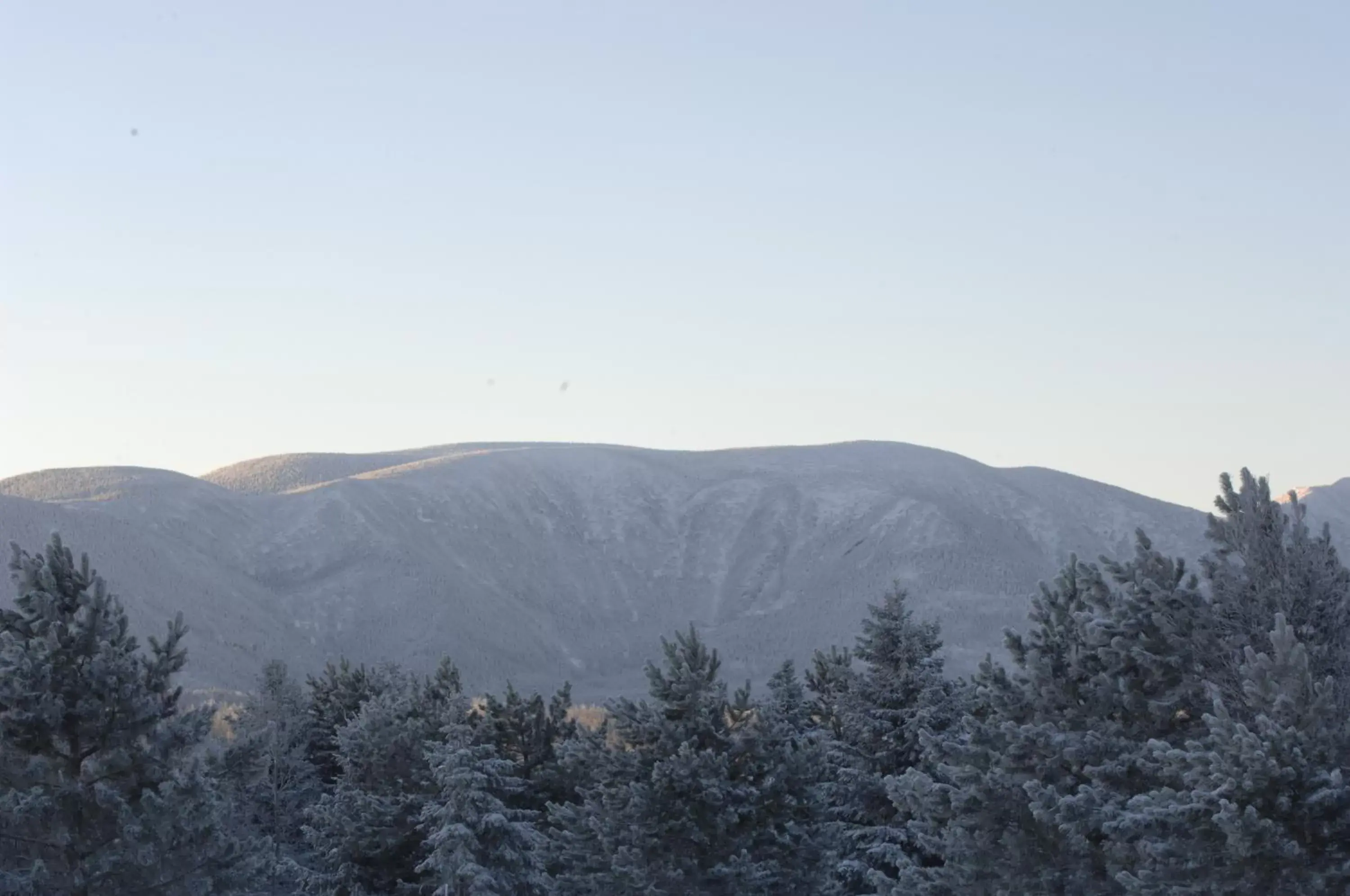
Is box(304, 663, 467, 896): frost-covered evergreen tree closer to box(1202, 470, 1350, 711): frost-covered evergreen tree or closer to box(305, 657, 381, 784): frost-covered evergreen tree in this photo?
box(305, 657, 381, 784): frost-covered evergreen tree

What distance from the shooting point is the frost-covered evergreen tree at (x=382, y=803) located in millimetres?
32781

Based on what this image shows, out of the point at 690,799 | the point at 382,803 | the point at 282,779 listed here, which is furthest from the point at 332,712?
the point at 690,799

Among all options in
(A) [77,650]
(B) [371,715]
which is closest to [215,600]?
(B) [371,715]

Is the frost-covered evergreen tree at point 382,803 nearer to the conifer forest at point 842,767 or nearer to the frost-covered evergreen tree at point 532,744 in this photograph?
the conifer forest at point 842,767

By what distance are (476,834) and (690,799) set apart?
6.09 m

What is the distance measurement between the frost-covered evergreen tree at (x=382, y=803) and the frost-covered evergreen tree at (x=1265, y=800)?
1844 cm

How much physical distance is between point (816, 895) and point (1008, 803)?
8929 mm

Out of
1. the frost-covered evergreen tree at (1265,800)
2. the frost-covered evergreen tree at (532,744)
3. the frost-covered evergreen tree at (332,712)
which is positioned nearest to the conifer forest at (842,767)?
the frost-covered evergreen tree at (1265,800)

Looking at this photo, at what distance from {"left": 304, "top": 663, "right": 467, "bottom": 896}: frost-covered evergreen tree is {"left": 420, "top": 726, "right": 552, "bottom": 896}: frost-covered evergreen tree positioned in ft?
2.62

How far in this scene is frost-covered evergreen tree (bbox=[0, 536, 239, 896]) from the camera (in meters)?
19.3

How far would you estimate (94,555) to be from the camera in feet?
608

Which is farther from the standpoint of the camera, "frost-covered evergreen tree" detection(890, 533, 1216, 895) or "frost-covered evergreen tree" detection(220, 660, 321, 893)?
"frost-covered evergreen tree" detection(220, 660, 321, 893)

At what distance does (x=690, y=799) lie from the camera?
26406mm

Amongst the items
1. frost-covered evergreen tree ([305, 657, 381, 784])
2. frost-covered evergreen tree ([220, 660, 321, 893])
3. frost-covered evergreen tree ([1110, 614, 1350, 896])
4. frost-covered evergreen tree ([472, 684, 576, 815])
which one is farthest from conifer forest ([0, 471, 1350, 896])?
frost-covered evergreen tree ([305, 657, 381, 784])
